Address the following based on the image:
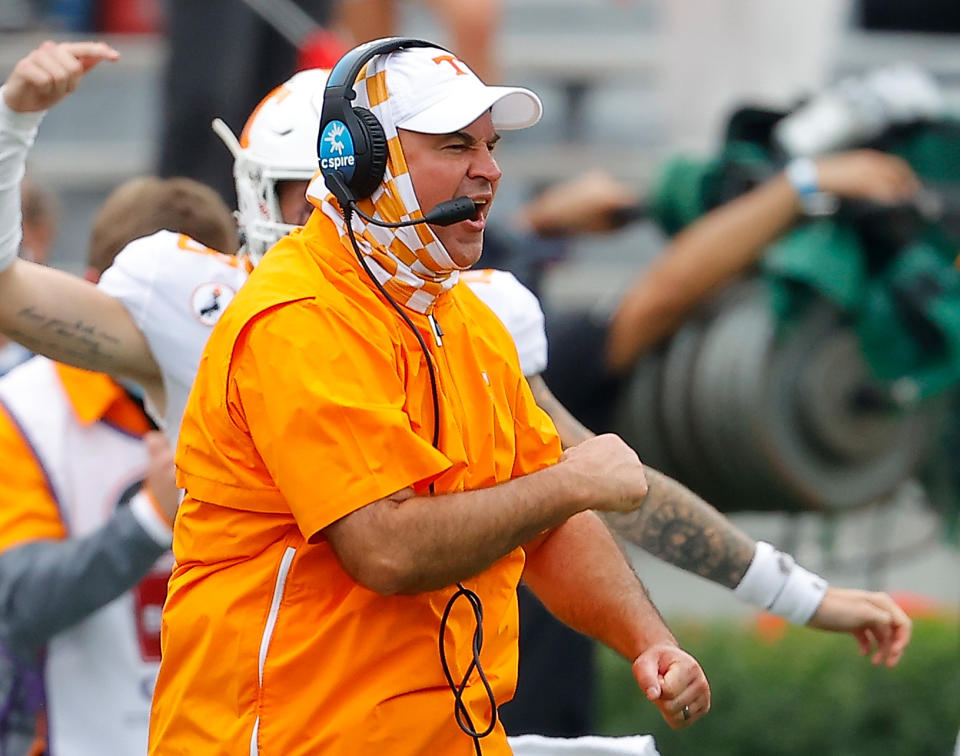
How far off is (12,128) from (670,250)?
2.81 metres

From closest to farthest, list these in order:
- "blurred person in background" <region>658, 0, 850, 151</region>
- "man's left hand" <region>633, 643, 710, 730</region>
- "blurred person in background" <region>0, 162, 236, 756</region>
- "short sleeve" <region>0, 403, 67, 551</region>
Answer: "man's left hand" <region>633, 643, 710, 730</region>
"blurred person in background" <region>0, 162, 236, 756</region>
"short sleeve" <region>0, 403, 67, 551</region>
"blurred person in background" <region>658, 0, 850, 151</region>

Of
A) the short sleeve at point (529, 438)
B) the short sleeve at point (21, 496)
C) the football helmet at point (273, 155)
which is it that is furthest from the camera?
the short sleeve at point (21, 496)

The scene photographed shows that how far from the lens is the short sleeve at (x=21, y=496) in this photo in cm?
364

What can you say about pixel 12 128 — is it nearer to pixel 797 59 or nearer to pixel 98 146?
pixel 797 59

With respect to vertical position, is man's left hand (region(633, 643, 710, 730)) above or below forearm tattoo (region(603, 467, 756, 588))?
above

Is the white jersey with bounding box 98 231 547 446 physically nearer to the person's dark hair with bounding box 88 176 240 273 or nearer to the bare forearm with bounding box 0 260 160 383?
the bare forearm with bounding box 0 260 160 383

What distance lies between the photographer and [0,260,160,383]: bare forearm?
303 centimetres

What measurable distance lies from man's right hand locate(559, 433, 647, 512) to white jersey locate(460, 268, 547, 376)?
1.92 feet

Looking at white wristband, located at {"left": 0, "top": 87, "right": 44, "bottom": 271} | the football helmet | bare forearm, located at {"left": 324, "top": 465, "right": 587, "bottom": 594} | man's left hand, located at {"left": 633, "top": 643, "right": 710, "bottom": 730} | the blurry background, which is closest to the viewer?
bare forearm, located at {"left": 324, "top": 465, "right": 587, "bottom": 594}

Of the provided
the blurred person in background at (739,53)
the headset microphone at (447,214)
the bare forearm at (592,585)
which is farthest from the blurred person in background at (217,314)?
the blurred person in background at (739,53)

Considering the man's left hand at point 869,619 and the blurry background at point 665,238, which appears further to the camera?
the blurry background at point 665,238

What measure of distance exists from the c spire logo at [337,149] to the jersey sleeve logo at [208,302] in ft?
1.84

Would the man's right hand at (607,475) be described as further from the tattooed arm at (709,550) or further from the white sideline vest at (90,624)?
the white sideline vest at (90,624)

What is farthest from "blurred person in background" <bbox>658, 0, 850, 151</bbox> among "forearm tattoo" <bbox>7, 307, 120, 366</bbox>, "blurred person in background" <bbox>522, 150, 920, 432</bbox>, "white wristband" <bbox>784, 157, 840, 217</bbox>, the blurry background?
"forearm tattoo" <bbox>7, 307, 120, 366</bbox>
